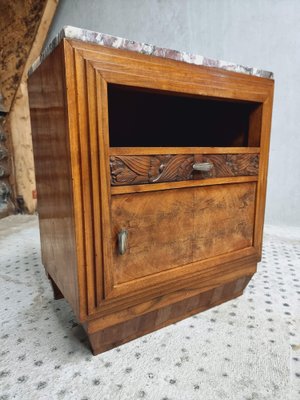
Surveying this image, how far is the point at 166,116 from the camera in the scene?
0.91 meters

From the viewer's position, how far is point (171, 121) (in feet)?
3.00

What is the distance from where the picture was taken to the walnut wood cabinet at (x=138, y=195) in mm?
450

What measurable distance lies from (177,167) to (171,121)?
16.3 inches

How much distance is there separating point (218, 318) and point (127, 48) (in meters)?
0.64

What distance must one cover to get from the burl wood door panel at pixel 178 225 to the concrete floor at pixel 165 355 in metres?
0.17

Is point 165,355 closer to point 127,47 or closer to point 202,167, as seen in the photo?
point 202,167

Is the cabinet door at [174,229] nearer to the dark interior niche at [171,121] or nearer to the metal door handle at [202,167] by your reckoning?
the metal door handle at [202,167]

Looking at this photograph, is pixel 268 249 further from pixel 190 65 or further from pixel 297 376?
pixel 190 65

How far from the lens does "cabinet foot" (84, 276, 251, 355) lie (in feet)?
1.82

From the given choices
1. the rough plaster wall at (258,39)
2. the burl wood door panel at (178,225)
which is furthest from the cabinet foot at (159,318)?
the rough plaster wall at (258,39)

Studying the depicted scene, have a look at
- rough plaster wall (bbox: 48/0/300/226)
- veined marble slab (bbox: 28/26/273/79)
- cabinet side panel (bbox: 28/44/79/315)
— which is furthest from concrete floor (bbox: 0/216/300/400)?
rough plaster wall (bbox: 48/0/300/226)

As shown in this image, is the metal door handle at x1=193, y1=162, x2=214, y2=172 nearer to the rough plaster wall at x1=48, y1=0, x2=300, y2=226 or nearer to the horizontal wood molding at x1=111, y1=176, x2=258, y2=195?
the horizontal wood molding at x1=111, y1=176, x2=258, y2=195

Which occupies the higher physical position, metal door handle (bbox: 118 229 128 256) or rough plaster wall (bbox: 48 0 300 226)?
rough plaster wall (bbox: 48 0 300 226)

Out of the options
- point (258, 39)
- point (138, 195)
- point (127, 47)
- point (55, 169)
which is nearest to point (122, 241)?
point (138, 195)
